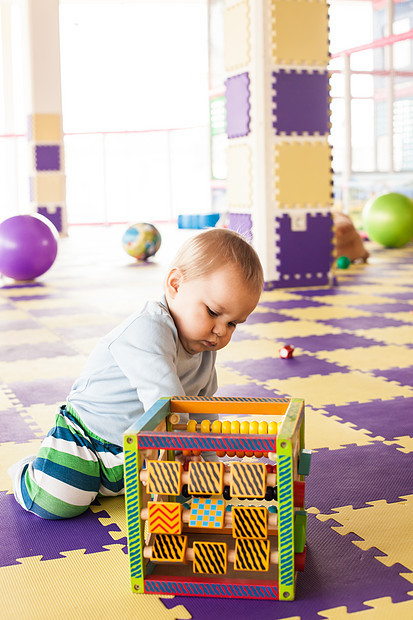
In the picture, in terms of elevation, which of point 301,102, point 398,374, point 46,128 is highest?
point 46,128

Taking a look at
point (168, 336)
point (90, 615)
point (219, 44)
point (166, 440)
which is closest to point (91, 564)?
point (90, 615)

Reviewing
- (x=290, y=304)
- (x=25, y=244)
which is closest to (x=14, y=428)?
(x=290, y=304)

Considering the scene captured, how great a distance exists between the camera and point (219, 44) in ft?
38.7

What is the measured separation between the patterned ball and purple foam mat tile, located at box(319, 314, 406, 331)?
3.49 meters

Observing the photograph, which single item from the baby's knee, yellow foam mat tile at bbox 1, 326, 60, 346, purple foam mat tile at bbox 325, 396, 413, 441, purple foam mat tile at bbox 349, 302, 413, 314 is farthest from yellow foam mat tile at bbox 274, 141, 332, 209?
the baby's knee

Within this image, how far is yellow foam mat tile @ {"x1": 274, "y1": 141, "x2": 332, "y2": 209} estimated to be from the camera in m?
5.35

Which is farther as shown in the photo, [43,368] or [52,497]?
[43,368]

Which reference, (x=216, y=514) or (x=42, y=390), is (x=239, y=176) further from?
(x=216, y=514)

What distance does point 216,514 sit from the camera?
1.34 m

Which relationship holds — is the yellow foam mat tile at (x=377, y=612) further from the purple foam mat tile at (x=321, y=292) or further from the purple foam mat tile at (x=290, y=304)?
the purple foam mat tile at (x=321, y=292)

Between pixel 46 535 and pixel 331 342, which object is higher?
pixel 331 342

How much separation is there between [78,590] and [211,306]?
0.63 m

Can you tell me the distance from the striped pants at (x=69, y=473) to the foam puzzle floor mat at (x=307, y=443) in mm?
39

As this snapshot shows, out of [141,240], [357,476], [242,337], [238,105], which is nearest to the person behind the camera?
[357,476]
